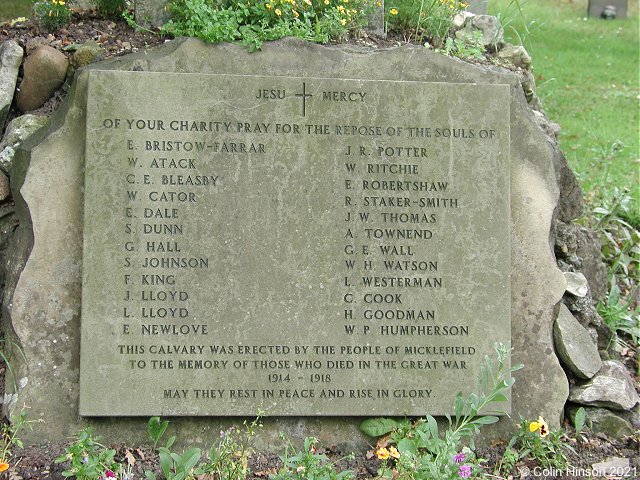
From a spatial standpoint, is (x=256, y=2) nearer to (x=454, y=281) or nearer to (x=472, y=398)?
(x=454, y=281)

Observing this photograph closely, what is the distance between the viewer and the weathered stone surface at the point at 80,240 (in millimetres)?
3777

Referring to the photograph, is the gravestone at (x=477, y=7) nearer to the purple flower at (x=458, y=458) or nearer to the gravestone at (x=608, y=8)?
the purple flower at (x=458, y=458)

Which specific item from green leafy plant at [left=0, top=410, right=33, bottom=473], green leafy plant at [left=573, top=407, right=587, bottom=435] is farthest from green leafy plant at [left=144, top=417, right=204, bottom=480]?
green leafy plant at [left=573, top=407, right=587, bottom=435]

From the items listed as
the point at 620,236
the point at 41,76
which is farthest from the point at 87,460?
the point at 620,236

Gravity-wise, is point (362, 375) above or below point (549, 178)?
below

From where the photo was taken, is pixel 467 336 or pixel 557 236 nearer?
pixel 467 336

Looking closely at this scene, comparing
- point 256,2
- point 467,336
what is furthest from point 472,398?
point 256,2

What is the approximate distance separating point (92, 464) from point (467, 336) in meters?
1.96

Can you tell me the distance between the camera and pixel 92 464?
3.45 meters

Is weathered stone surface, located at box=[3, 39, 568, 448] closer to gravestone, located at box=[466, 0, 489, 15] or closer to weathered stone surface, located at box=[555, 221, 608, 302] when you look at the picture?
weathered stone surface, located at box=[555, 221, 608, 302]

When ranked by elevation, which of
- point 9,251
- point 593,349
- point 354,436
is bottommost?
point 354,436

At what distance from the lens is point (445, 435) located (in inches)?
148

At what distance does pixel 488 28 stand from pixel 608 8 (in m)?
13.3

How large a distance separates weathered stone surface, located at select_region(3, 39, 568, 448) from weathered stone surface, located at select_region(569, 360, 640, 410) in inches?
6.6
